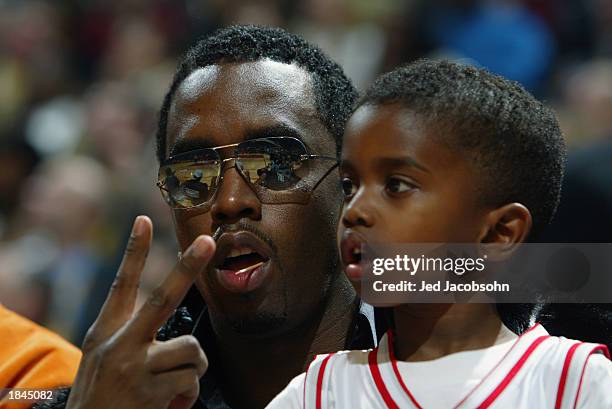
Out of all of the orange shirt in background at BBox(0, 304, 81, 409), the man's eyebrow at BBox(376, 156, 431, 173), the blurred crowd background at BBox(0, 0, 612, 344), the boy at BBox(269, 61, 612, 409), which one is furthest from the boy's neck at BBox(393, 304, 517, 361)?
the blurred crowd background at BBox(0, 0, 612, 344)

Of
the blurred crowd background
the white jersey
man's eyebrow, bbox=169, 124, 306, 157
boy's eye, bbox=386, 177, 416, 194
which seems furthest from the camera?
the blurred crowd background

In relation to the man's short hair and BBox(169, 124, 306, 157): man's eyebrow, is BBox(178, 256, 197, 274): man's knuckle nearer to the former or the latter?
BBox(169, 124, 306, 157): man's eyebrow

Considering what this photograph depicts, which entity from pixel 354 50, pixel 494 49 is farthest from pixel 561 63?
pixel 354 50

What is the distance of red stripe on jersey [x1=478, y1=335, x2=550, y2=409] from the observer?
148cm

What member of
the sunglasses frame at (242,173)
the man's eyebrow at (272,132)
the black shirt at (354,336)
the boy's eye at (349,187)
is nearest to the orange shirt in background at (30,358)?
the black shirt at (354,336)

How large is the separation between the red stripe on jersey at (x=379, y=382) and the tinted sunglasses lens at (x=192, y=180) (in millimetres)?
523

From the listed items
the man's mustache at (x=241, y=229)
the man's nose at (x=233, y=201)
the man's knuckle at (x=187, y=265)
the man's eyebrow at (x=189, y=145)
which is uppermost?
the man's eyebrow at (x=189, y=145)

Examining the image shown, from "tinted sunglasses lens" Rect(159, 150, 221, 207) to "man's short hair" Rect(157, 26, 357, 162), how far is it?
0.15 meters

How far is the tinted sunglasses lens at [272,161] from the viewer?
1.98 metres

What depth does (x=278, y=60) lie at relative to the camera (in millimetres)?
2182

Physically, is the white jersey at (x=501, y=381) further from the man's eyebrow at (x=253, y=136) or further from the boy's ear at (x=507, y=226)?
the man's eyebrow at (x=253, y=136)

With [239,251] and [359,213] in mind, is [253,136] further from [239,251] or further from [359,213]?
[359,213]

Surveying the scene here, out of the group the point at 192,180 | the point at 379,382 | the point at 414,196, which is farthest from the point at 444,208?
the point at 192,180

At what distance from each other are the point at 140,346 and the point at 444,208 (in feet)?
1.59
